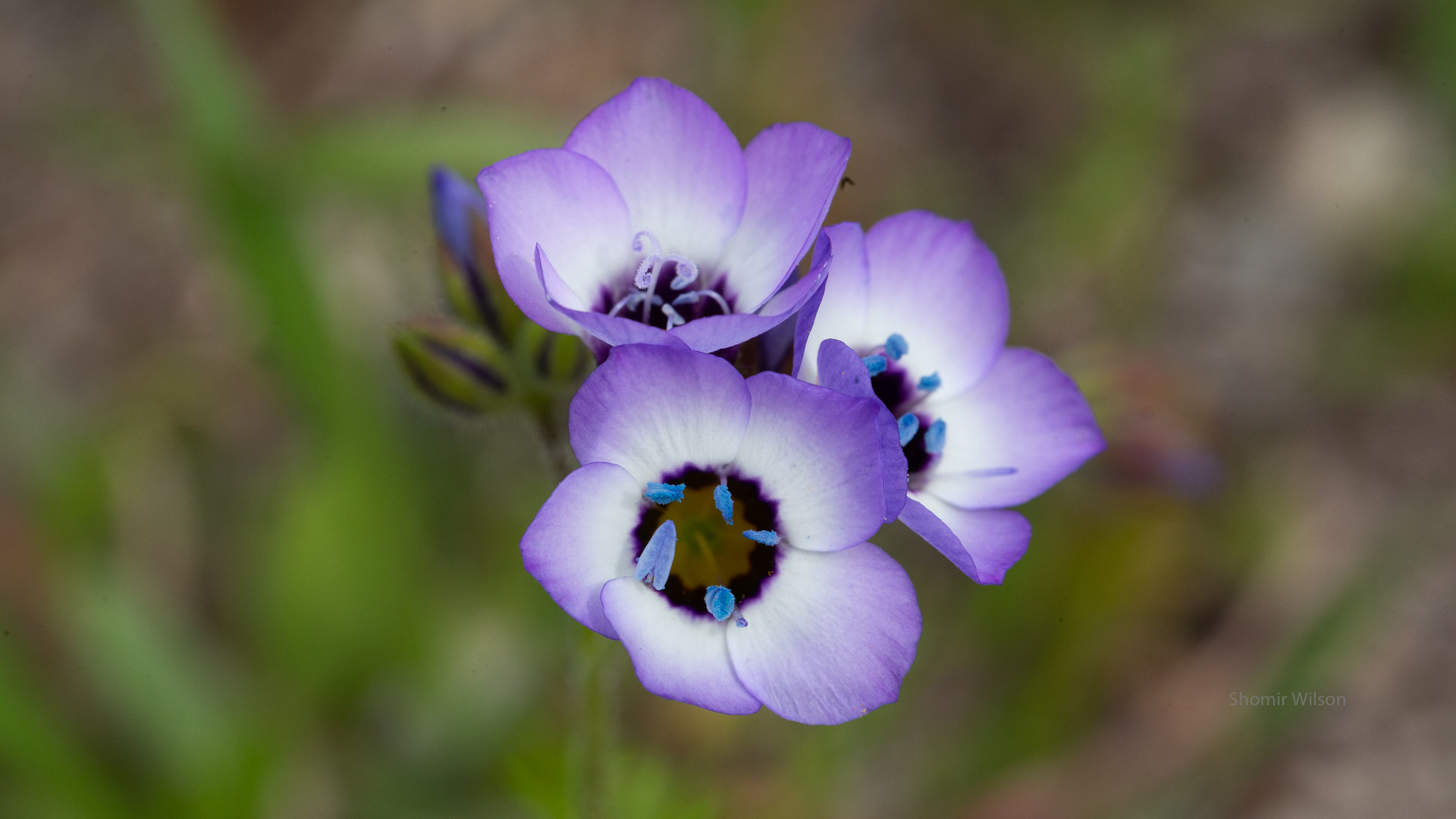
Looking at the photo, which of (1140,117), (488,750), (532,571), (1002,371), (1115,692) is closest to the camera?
(532,571)

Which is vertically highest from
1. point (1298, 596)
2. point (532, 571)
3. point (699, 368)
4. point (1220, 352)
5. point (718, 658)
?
point (699, 368)

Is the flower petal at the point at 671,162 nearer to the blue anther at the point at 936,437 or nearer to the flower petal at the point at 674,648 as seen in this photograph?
the blue anther at the point at 936,437

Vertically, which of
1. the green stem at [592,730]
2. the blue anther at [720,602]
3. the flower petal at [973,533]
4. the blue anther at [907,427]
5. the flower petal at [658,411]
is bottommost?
the green stem at [592,730]

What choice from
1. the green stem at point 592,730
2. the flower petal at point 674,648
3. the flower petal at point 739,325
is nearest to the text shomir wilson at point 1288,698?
the green stem at point 592,730

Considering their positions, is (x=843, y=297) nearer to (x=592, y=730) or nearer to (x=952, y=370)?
(x=952, y=370)

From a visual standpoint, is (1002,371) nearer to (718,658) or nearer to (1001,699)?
(718,658)

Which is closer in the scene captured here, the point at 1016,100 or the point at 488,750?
the point at 488,750

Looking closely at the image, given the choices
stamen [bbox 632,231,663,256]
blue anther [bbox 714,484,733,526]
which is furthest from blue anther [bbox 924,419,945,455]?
stamen [bbox 632,231,663,256]

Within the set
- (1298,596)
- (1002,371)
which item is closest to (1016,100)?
(1298,596)
